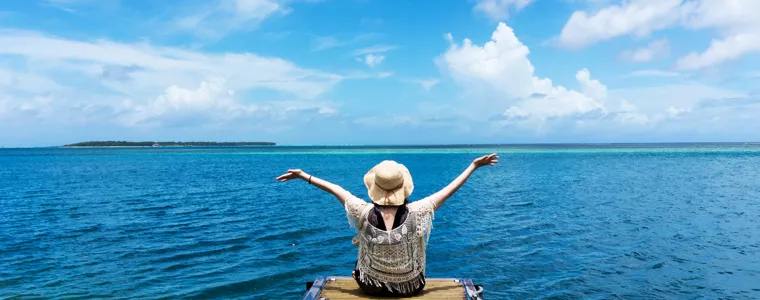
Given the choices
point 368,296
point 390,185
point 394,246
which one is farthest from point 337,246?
point 390,185

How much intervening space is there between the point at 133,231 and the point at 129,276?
8.30 m

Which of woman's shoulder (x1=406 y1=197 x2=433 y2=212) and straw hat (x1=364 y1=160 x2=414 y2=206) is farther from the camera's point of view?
woman's shoulder (x1=406 y1=197 x2=433 y2=212)

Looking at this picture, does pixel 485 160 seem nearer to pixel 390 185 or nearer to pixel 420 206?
pixel 420 206

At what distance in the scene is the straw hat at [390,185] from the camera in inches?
261

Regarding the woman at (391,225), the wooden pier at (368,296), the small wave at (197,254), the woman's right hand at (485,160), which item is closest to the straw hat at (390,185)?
the woman at (391,225)

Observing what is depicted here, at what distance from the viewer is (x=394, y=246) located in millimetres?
6867

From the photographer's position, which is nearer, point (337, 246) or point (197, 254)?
point (197, 254)

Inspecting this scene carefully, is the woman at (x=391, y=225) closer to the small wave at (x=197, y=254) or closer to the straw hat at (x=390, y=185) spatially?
the straw hat at (x=390, y=185)

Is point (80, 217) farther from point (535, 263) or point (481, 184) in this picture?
point (481, 184)

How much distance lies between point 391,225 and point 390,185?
0.56 metres

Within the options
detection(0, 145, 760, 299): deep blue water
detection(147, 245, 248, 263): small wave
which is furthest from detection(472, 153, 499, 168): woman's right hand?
detection(147, 245, 248, 263): small wave

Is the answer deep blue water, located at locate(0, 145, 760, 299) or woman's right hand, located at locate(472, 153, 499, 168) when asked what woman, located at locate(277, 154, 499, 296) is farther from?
deep blue water, located at locate(0, 145, 760, 299)

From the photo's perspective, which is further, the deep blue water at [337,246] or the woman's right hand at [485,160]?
the deep blue water at [337,246]

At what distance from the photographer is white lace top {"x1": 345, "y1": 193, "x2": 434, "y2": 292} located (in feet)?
22.4
